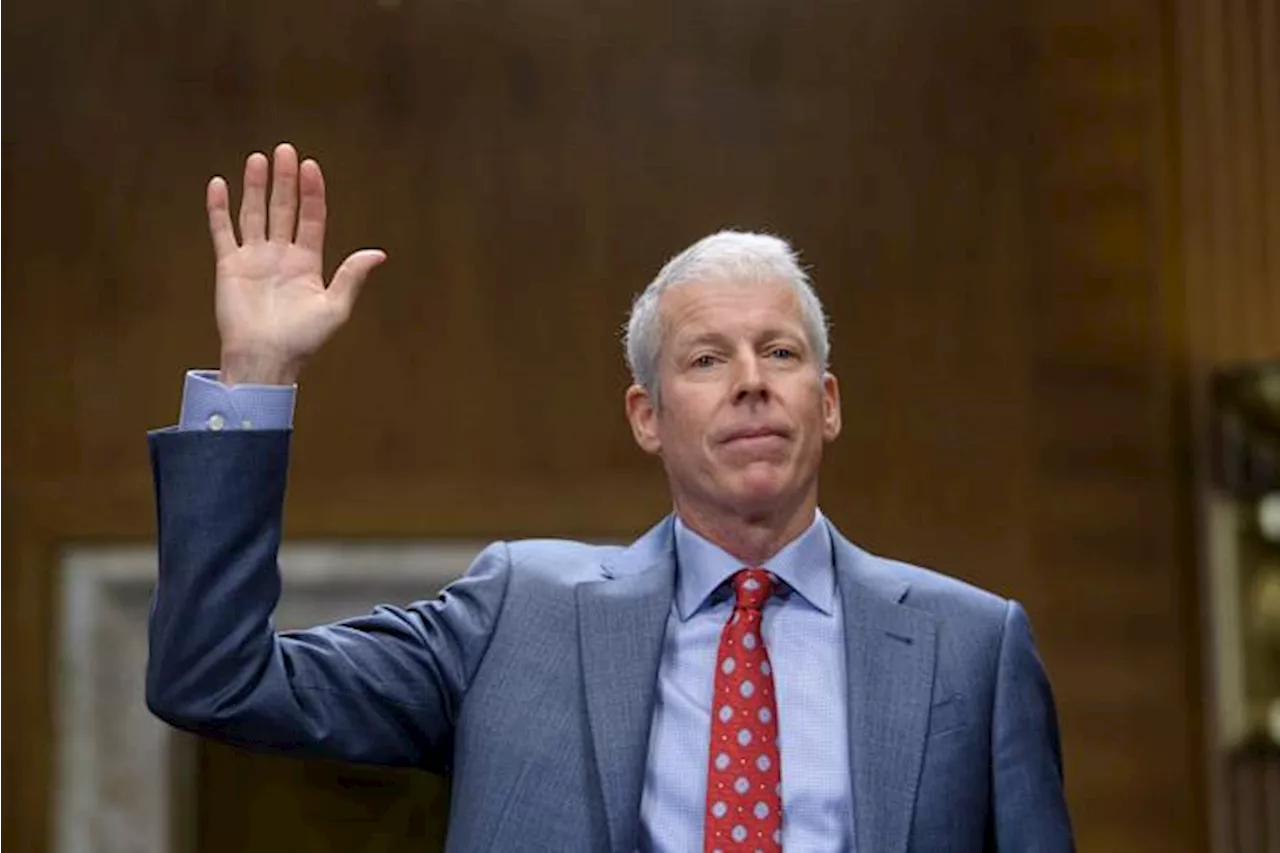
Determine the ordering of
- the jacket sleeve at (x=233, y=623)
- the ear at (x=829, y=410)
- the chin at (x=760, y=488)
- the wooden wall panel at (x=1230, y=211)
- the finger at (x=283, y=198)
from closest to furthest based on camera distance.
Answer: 1. the jacket sleeve at (x=233, y=623)
2. the finger at (x=283, y=198)
3. the chin at (x=760, y=488)
4. the ear at (x=829, y=410)
5. the wooden wall panel at (x=1230, y=211)

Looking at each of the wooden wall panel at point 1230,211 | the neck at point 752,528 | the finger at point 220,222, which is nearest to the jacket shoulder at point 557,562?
the neck at point 752,528

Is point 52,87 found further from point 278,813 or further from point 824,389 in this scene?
point 824,389

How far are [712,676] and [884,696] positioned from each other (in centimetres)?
17

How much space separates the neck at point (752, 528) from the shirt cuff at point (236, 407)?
493mm

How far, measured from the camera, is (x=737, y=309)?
2268 mm

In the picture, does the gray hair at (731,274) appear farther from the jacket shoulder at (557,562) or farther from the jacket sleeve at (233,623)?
the jacket sleeve at (233,623)

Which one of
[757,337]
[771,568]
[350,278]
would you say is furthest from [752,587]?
[350,278]

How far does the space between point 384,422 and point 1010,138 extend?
1283 millimetres

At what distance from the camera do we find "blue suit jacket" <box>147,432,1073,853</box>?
1983 mm

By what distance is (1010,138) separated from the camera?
414cm

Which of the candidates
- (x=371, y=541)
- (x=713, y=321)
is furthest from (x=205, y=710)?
(x=371, y=541)

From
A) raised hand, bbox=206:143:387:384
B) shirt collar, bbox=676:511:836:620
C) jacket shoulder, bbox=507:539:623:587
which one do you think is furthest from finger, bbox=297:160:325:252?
shirt collar, bbox=676:511:836:620

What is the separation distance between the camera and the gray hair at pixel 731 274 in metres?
2.29

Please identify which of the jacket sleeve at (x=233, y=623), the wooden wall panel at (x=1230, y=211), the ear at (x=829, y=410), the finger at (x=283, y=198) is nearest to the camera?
the jacket sleeve at (x=233, y=623)
